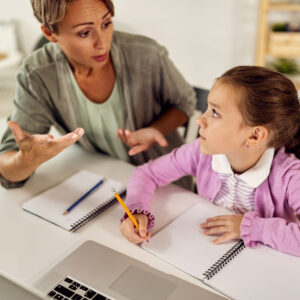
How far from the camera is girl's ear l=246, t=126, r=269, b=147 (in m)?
0.89

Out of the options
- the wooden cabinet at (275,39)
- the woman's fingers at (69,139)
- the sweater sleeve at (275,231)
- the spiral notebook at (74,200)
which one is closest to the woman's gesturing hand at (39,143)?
the woman's fingers at (69,139)

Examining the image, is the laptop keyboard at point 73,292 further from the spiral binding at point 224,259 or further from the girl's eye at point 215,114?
the girl's eye at point 215,114

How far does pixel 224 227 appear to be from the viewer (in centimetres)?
89

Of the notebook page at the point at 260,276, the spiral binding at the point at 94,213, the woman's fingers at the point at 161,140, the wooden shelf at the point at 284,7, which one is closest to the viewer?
the notebook page at the point at 260,276

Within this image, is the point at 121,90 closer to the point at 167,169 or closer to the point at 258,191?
the point at 167,169

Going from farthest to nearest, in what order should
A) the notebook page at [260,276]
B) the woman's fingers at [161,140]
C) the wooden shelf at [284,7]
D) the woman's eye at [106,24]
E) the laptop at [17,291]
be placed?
the wooden shelf at [284,7]
the woman's fingers at [161,140]
the woman's eye at [106,24]
the notebook page at [260,276]
the laptop at [17,291]

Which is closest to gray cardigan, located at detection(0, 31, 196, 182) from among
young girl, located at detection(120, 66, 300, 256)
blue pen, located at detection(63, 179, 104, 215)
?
blue pen, located at detection(63, 179, 104, 215)

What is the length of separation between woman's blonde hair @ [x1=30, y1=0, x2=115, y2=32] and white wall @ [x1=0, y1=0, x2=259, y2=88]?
151cm

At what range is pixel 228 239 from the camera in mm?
874

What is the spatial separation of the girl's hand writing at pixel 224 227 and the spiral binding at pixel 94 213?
24 centimetres

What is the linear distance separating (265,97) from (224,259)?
0.35 m

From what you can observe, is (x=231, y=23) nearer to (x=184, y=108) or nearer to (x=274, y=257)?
(x=184, y=108)

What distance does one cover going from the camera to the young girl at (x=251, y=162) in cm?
86

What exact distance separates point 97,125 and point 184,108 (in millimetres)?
295
